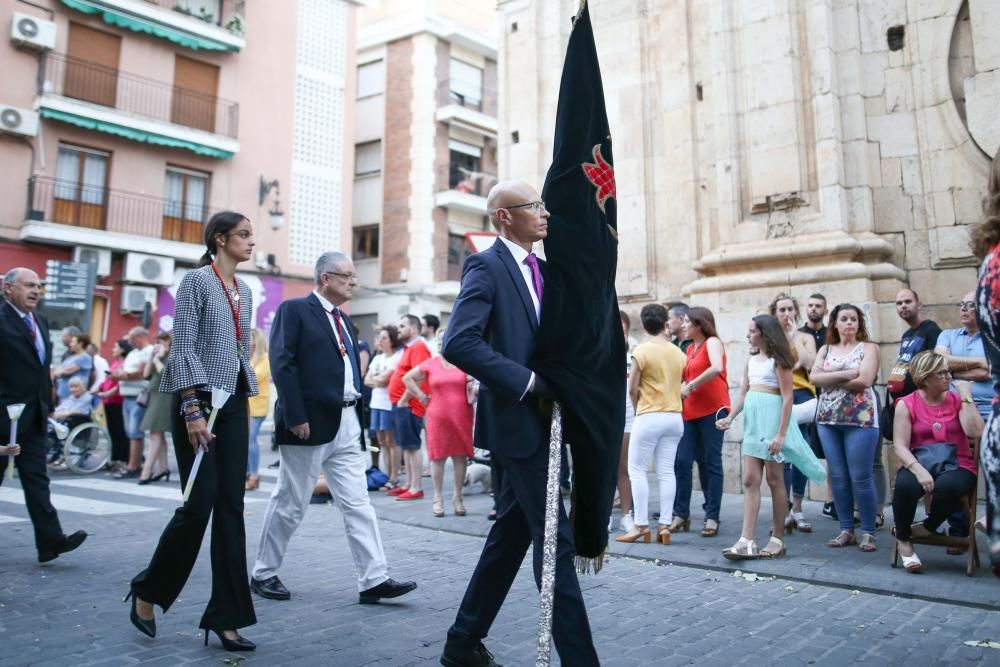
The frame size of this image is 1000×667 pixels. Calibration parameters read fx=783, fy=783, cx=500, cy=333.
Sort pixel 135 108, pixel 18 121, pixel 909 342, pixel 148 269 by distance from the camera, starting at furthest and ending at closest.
Result: pixel 135 108 < pixel 148 269 < pixel 18 121 < pixel 909 342

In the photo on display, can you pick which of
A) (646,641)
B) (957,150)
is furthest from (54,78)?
(646,641)

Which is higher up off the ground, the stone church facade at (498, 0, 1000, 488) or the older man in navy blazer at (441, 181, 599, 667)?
the stone church facade at (498, 0, 1000, 488)

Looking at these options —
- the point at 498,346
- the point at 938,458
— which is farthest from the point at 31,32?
the point at 938,458

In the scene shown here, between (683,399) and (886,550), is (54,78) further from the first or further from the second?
(886,550)

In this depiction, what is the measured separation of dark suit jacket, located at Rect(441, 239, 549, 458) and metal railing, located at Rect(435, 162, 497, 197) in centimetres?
2704

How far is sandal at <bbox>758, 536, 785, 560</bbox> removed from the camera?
5.51 metres

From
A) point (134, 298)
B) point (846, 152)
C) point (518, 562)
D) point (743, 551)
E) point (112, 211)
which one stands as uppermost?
point (112, 211)

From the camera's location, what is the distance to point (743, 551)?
543cm

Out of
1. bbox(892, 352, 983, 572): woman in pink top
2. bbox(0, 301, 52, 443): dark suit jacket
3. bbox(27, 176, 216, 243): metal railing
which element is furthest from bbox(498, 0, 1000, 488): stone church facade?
bbox(27, 176, 216, 243): metal railing

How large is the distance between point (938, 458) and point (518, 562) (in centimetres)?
356

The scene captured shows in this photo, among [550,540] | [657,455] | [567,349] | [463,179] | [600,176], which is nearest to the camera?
[550,540]

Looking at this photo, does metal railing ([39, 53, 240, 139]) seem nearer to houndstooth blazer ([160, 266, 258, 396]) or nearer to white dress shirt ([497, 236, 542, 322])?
houndstooth blazer ([160, 266, 258, 396])

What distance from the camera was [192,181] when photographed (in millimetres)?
24203

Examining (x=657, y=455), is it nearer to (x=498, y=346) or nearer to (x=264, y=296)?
(x=498, y=346)
